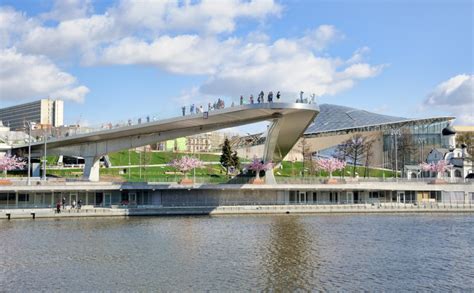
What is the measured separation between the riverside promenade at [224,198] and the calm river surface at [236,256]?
296 inches

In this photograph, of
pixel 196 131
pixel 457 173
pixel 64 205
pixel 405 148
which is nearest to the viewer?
pixel 64 205

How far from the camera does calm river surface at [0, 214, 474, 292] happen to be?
21.9 m

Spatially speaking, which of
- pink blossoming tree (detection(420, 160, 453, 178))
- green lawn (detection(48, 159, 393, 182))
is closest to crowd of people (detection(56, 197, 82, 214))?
green lawn (detection(48, 159, 393, 182))

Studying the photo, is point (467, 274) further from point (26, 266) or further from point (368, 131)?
point (368, 131)

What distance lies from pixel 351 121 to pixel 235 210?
7106cm

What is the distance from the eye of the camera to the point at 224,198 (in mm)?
59500

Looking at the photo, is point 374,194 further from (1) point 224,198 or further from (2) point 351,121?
(2) point 351,121

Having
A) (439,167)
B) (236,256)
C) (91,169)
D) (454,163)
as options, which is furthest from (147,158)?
(236,256)

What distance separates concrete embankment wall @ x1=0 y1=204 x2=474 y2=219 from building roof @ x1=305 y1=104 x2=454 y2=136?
182 ft

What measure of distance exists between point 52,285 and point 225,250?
10.6 meters

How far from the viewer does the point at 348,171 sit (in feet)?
325

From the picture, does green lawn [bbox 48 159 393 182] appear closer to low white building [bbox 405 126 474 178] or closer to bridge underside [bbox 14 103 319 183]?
low white building [bbox 405 126 474 178]

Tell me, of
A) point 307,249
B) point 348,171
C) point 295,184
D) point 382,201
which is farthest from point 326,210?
point 348,171

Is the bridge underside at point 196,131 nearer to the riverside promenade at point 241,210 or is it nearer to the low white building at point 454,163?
the riverside promenade at point 241,210
